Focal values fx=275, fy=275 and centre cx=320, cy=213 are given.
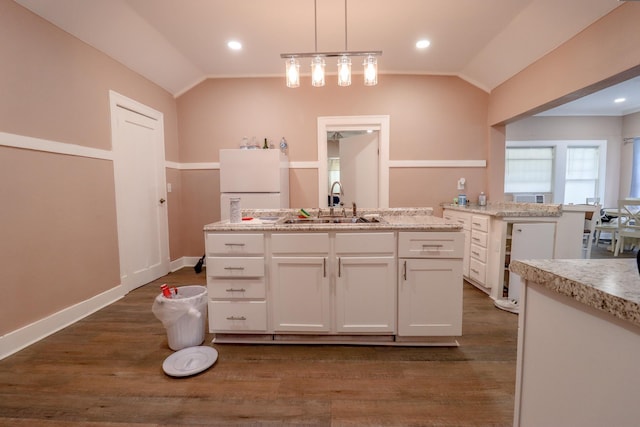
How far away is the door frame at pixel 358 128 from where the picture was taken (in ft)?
12.9

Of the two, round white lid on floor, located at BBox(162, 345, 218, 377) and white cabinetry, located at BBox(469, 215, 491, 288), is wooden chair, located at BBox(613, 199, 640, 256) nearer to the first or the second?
white cabinetry, located at BBox(469, 215, 491, 288)

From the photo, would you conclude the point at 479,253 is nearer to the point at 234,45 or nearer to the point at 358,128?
the point at 358,128

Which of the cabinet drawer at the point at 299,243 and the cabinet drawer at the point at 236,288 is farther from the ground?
the cabinet drawer at the point at 299,243

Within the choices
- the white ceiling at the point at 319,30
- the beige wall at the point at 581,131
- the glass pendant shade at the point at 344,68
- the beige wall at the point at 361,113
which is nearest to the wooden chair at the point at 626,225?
the beige wall at the point at 581,131

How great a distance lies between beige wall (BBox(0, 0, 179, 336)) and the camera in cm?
197

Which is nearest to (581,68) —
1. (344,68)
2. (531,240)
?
(531,240)

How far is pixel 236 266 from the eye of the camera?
195cm

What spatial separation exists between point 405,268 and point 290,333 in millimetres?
949

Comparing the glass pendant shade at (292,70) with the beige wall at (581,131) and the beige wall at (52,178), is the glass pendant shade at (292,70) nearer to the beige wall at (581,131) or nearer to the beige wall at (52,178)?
the beige wall at (52,178)

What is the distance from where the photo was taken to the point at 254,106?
3.98 metres

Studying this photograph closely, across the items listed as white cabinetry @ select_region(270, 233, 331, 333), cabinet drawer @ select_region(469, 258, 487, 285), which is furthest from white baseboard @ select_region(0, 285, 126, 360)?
cabinet drawer @ select_region(469, 258, 487, 285)

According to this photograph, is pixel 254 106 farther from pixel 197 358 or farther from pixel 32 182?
pixel 197 358

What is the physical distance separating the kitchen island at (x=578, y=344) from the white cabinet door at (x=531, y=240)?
2308 mm

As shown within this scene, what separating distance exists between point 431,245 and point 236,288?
1.40m
